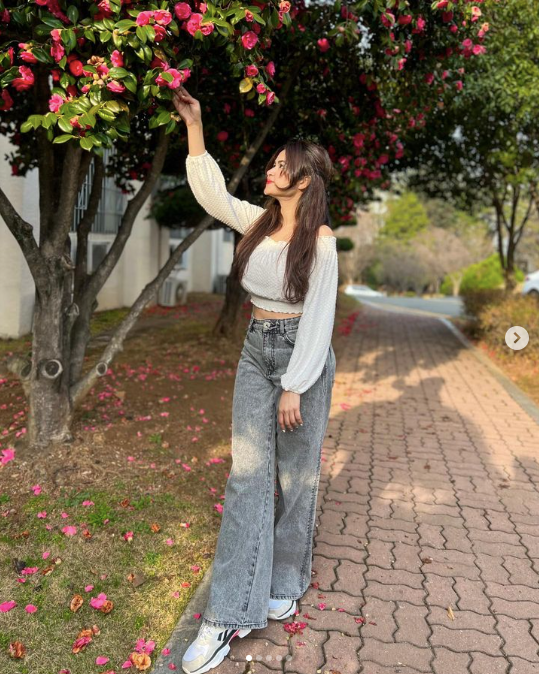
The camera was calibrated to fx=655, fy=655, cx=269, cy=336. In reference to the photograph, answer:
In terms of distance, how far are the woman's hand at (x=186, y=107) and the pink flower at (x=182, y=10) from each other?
1.32ft

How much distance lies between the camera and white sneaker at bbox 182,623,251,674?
8.29 feet

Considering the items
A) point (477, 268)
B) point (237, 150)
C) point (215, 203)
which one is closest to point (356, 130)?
point (237, 150)

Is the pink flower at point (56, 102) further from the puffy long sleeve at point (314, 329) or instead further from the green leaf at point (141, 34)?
the puffy long sleeve at point (314, 329)

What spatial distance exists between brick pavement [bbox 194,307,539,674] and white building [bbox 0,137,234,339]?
10.2ft

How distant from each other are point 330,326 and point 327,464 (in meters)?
2.82

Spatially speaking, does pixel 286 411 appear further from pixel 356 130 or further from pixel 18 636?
pixel 356 130

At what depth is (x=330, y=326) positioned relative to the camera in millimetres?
2627

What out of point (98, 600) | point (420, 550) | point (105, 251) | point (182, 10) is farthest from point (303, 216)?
point (105, 251)

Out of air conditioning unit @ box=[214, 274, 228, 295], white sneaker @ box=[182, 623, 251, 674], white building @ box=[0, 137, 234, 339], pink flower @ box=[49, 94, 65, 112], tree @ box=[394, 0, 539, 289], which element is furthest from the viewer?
air conditioning unit @ box=[214, 274, 228, 295]

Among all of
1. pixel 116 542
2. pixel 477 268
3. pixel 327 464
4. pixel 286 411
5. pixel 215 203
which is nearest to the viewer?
pixel 286 411

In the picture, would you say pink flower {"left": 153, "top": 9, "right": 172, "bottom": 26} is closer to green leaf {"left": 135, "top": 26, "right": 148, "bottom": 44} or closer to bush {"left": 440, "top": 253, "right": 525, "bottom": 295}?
green leaf {"left": 135, "top": 26, "right": 148, "bottom": 44}

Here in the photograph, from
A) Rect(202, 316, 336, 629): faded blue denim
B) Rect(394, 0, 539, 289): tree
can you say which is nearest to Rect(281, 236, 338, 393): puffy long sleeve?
Rect(202, 316, 336, 629): faded blue denim

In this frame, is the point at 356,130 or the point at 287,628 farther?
the point at 356,130

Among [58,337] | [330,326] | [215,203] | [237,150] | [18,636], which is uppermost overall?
[237,150]
